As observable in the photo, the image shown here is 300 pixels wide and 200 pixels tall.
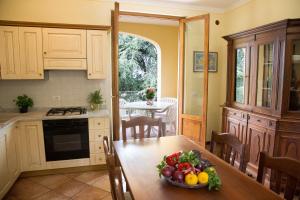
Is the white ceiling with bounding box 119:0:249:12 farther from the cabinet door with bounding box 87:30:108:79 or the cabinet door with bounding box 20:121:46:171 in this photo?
the cabinet door with bounding box 20:121:46:171

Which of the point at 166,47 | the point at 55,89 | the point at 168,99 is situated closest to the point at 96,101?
the point at 55,89

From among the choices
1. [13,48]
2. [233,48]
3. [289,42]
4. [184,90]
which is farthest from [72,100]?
[289,42]

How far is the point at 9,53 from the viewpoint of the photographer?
299 cm

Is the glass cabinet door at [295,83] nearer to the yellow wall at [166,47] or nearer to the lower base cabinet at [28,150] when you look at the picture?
the lower base cabinet at [28,150]

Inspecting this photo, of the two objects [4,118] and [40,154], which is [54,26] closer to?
[4,118]

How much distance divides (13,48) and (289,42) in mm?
3619

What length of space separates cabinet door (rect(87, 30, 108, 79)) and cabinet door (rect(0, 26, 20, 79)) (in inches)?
38.9

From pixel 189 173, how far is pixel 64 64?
8.55ft

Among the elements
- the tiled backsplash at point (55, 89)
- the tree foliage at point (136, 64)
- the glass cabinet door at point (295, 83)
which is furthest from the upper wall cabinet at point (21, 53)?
the tree foliage at point (136, 64)

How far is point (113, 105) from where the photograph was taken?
11.6 feet

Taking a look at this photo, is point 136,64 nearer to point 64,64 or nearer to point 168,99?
point 168,99

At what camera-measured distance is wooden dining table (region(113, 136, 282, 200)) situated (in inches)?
47.4

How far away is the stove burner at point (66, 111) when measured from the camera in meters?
3.11

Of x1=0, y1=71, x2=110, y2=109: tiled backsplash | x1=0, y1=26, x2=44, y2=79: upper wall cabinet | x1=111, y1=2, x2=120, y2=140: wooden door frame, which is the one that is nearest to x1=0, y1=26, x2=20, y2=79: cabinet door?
x1=0, y1=26, x2=44, y2=79: upper wall cabinet
